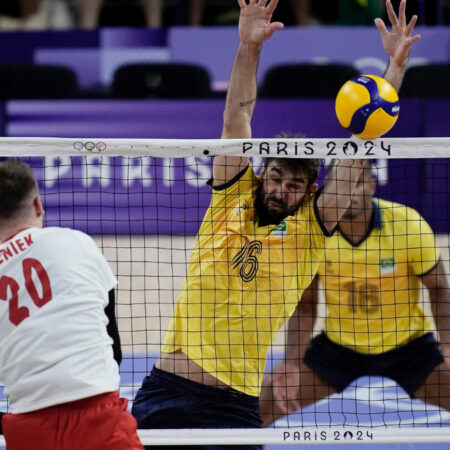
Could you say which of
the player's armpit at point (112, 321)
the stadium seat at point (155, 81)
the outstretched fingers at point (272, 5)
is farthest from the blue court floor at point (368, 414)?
the stadium seat at point (155, 81)

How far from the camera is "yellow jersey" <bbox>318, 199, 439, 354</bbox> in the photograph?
5.57m

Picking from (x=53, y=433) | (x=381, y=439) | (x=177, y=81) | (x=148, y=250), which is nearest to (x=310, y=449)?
(x=381, y=439)

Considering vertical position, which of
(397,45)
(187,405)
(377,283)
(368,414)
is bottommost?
(368,414)

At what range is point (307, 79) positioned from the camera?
398 inches

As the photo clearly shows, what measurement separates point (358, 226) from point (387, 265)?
337 millimetres

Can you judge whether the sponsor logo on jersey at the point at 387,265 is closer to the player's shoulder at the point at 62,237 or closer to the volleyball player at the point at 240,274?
the volleyball player at the point at 240,274

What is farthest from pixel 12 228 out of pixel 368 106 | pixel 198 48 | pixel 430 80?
pixel 198 48

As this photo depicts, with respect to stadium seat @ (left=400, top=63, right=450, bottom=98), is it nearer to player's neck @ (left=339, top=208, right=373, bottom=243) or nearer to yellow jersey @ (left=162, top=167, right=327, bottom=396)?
player's neck @ (left=339, top=208, right=373, bottom=243)

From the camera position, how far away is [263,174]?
4551 millimetres

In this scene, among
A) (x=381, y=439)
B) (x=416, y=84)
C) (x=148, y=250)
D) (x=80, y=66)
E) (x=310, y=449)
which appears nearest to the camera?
(x=381, y=439)

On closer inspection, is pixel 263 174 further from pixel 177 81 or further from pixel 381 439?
pixel 177 81

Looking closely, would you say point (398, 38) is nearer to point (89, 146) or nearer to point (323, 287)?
point (89, 146)

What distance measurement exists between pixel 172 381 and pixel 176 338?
0.23 meters

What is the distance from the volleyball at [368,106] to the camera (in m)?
4.19
